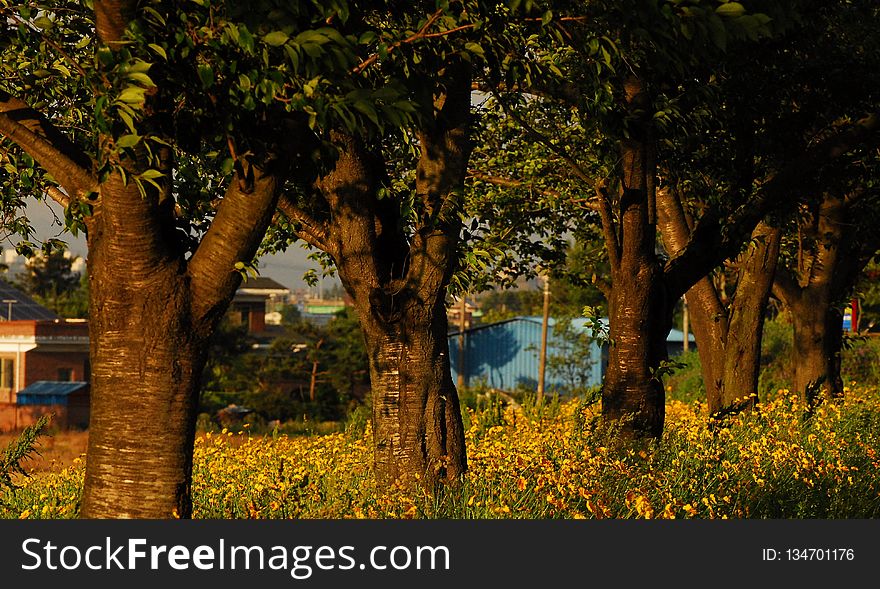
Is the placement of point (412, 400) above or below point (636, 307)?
below

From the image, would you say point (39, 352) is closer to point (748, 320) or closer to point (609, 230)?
point (748, 320)

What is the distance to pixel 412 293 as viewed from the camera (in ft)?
34.2

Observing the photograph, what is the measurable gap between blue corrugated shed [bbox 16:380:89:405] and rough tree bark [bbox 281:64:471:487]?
41449 millimetres

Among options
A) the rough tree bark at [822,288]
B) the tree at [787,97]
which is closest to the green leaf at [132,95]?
the tree at [787,97]

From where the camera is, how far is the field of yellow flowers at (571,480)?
8492 millimetres

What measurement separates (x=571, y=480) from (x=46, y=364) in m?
50.7

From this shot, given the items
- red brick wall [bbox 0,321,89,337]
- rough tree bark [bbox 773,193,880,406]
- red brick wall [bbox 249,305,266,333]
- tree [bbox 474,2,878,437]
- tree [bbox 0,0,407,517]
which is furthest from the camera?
red brick wall [bbox 249,305,266,333]

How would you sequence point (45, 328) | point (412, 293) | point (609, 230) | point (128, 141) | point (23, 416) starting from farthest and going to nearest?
1. point (45, 328)
2. point (23, 416)
3. point (609, 230)
4. point (412, 293)
5. point (128, 141)

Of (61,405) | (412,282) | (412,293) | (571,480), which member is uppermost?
(412,282)

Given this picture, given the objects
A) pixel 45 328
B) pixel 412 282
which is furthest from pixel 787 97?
pixel 45 328

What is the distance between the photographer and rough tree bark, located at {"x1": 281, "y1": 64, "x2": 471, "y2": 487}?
10367 millimetres

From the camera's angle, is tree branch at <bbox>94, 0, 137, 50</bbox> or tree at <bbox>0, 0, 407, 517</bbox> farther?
tree at <bbox>0, 0, 407, 517</bbox>

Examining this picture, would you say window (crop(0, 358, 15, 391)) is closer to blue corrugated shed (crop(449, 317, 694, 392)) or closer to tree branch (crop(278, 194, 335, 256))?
blue corrugated shed (crop(449, 317, 694, 392))

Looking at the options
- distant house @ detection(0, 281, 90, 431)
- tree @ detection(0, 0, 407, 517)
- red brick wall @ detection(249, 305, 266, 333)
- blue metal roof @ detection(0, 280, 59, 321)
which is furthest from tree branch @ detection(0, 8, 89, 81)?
red brick wall @ detection(249, 305, 266, 333)
